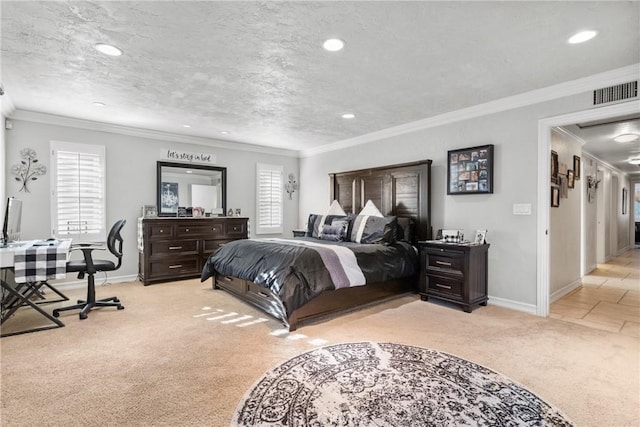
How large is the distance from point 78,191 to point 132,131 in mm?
1243

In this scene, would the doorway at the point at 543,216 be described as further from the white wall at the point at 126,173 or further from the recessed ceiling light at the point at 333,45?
the white wall at the point at 126,173

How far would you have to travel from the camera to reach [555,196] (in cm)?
418

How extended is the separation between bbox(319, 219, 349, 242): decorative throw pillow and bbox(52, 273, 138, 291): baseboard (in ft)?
10.8

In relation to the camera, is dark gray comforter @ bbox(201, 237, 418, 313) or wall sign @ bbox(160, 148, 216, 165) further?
wall sign @ bbox(160, 148, 216, 165)

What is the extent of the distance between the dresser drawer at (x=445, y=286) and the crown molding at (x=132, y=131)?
432cm

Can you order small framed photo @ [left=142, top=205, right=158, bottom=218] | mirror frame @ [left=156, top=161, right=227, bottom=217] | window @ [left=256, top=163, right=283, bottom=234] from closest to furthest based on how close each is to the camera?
small framed photo @ [left=142, top=205, right=158, bottom=218], mirror frame @ [left=156, top=161, right=227, bottom=217], window @ [left=256, top=163, right=283, bottom=234]

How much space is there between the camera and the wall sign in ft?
18.5

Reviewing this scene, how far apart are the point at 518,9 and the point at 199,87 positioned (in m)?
3.00

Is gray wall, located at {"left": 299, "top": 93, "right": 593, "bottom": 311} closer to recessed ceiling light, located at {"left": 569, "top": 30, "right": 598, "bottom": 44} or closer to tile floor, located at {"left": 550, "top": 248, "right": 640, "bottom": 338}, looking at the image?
tile floor, located at {"left": 550, "top": 248, "right": 640, "bottom": 338}

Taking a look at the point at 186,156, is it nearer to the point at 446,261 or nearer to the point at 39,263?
the point at 39,263

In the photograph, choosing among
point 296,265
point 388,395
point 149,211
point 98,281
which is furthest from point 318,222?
point 98,281

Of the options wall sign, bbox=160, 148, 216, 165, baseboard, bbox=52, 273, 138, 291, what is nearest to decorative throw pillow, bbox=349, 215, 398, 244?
wall sign, bbox=160, 148, 216, 165

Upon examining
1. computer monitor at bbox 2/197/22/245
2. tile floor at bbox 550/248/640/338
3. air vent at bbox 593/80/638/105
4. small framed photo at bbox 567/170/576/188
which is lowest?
tile floor at bbox 550/248/640/338

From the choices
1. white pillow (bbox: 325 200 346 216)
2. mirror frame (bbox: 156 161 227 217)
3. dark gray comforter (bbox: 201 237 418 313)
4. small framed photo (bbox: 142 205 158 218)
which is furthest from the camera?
white pillow (bbox: 325 200 346 216)
